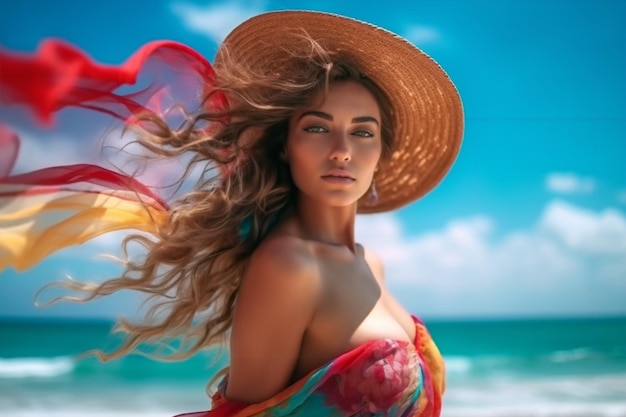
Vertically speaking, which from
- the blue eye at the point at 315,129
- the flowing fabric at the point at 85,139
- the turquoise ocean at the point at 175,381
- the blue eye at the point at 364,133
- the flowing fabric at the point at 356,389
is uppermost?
the turquoise ocean at the point at 175,381

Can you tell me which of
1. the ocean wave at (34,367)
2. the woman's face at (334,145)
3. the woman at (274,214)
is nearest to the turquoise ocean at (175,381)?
the ocean wave at (34,367)

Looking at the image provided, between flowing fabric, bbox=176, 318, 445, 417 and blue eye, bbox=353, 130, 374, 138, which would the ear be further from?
flowing fabric, bbox=176, 318, 445, 417

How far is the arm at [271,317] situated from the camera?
2.00 metres

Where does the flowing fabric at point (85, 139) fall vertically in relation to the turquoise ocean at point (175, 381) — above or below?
below

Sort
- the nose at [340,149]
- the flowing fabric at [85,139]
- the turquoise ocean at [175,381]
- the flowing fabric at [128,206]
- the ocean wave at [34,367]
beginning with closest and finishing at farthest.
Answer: the flowing fabric at [85,139]
the flowing fabric at [128,206]
the nose at [340,149]
the turquoise ocean at [175,381]
the ocean wave at [34,367]

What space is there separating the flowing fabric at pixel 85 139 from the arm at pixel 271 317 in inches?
14.2

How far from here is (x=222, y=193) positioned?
2.15 metres

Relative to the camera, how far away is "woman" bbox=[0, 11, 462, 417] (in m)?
1.99

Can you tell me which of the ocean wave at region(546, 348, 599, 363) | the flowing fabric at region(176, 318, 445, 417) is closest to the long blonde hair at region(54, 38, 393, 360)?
the flowing fabric at region(176, 318, 445, 417)

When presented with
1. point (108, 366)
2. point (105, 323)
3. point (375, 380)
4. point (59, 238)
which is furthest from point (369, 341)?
point (105, 323)

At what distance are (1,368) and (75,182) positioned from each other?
819 centimetres

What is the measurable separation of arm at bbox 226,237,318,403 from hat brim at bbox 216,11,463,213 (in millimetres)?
601

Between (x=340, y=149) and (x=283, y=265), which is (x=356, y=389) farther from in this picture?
(x=340, y=149)

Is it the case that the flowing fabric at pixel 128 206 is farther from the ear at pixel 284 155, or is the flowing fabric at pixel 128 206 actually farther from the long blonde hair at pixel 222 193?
the ear at pixel 284 155
